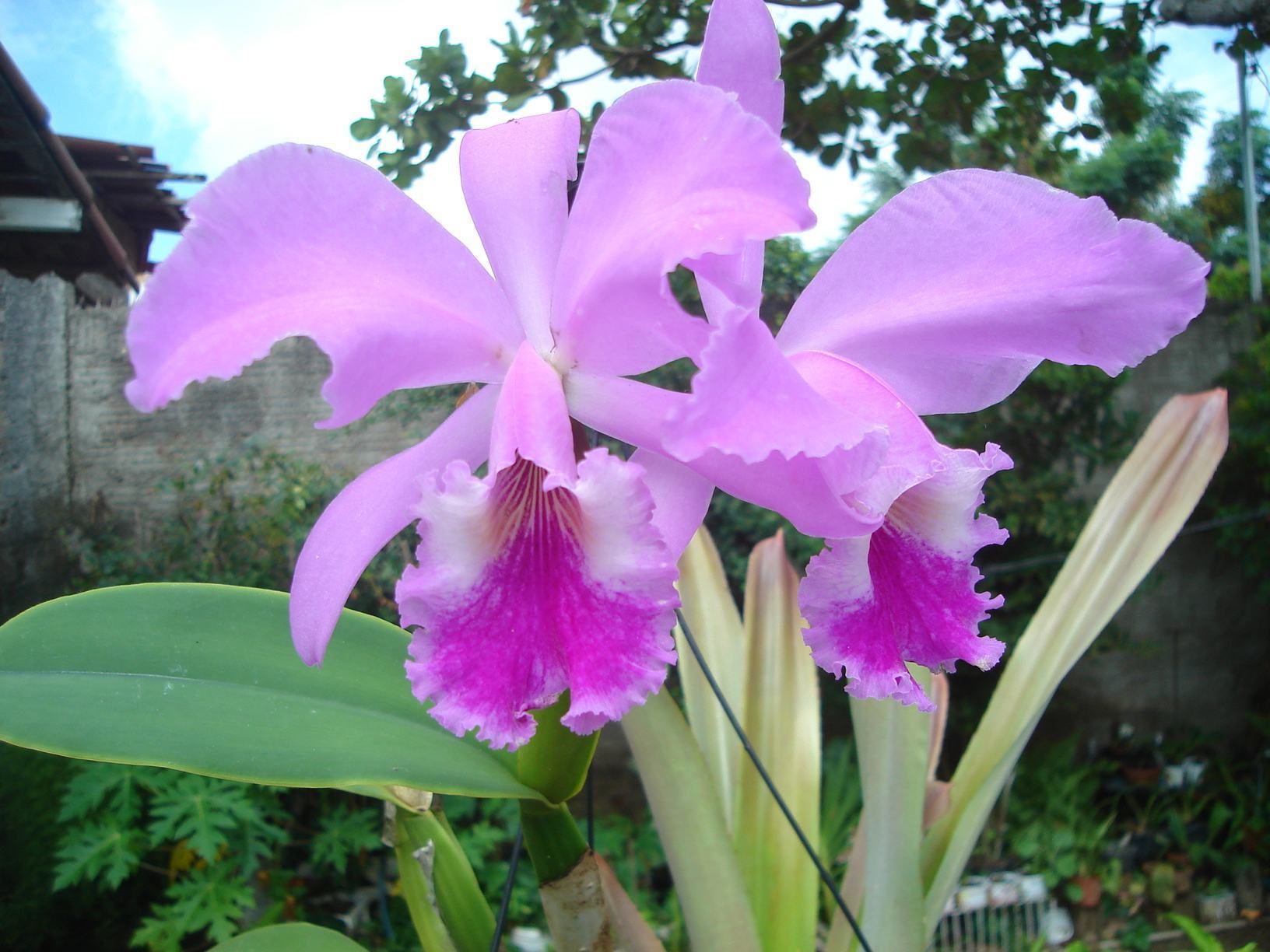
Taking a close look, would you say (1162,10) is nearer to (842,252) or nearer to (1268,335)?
(842,252)

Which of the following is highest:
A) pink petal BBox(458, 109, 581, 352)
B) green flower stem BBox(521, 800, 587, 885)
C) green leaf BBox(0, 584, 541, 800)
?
pink petal BBox(458, 109, 581, 352)

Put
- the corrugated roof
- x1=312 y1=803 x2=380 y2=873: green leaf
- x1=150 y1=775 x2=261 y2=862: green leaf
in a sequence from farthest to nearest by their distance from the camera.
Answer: the corrugated roof
x1=312 y1=803 x2=380 y2=873: green leaf
x1=150 y1=775 x2=261 y2=862: green leaf

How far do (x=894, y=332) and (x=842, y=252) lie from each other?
4 cm

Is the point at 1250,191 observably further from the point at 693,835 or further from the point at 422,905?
the point at 422,905

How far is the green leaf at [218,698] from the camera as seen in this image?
0.41 m

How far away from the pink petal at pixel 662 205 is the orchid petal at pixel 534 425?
30 millimetres

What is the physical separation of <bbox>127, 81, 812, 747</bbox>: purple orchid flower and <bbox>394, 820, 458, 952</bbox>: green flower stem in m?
0.32

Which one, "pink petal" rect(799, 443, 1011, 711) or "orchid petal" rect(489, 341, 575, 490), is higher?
"orchid petal" rect(489, 341, 575, 490)

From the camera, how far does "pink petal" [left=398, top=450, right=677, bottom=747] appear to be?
0.31m

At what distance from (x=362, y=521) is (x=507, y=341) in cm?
10

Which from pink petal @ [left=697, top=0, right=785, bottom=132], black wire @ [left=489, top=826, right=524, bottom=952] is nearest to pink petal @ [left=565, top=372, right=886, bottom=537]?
pink petal @ [left=697, top=0, right=785, bottom=132]

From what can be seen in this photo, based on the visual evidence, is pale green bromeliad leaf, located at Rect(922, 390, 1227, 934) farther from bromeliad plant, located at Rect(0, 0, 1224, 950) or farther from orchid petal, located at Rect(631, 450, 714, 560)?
orchid petal, located at Rect(631, 450, 714, 560)

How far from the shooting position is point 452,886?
0.58 meters

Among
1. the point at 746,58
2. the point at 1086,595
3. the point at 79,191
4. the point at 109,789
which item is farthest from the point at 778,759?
the point at 79,191
